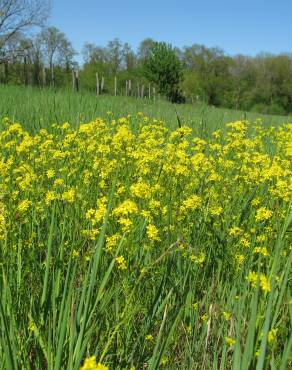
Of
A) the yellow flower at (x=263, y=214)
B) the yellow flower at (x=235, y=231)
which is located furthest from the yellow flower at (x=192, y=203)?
the yellow flower at (x=263, y=214)

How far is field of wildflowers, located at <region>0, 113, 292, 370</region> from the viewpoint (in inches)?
61.1

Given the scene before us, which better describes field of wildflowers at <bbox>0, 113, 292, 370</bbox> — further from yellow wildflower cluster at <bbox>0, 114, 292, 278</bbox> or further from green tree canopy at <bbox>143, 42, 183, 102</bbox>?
→ green tree canopy at <bbox>143, 42, 183, 102</bbox>

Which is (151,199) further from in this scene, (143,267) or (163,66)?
(163,66)

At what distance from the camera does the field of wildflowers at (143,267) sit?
1553 mm

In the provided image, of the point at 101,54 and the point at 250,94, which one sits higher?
the point at 101,54

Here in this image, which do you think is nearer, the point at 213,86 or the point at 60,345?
the point at 60,345

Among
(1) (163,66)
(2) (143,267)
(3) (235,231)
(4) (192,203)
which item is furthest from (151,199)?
(1) (163,66)

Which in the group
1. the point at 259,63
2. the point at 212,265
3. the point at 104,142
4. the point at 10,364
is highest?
→ the point at 259,63

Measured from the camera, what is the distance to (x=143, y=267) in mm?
2316

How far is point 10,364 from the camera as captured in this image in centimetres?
135

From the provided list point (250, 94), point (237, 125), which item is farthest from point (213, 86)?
point (237, 125)

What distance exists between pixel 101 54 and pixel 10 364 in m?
88.1

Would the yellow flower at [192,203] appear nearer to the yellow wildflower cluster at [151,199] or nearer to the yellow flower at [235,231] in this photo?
the yellow wildflower cluster at [151,199]

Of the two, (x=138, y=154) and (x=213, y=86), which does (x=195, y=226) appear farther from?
(x=213, y=86)
